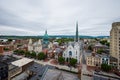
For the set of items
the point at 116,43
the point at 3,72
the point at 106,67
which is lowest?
the point at 106,67

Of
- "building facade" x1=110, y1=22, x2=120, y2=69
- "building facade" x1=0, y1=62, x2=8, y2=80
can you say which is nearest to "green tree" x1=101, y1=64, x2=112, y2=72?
"building facade" x1=110, y1=22, x2=120, y2=69

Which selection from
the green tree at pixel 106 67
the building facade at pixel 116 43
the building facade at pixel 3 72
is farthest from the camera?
the building facade at pixel 116 43

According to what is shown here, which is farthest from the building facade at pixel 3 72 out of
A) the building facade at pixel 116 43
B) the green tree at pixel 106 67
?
the building facade at pixel 116 43

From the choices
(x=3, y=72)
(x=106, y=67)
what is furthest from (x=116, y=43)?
→ (x=3, y=72)

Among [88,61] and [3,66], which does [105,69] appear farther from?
[3,66]

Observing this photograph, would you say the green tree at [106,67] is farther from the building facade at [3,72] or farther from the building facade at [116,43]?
the building facade at [3,72]

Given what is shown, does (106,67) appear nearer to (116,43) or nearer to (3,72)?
(116,43)

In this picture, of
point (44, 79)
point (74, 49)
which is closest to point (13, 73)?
point (44, 79)

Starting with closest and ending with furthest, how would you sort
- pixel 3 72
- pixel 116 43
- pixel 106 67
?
pixel 3 72 < pixel 106 67 < pixel 116 43

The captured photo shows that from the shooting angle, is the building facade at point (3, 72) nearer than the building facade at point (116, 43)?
Yes

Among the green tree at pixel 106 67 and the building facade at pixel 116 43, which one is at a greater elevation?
the building facade at pixel 116 43

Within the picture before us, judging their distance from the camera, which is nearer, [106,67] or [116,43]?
[106,67]
